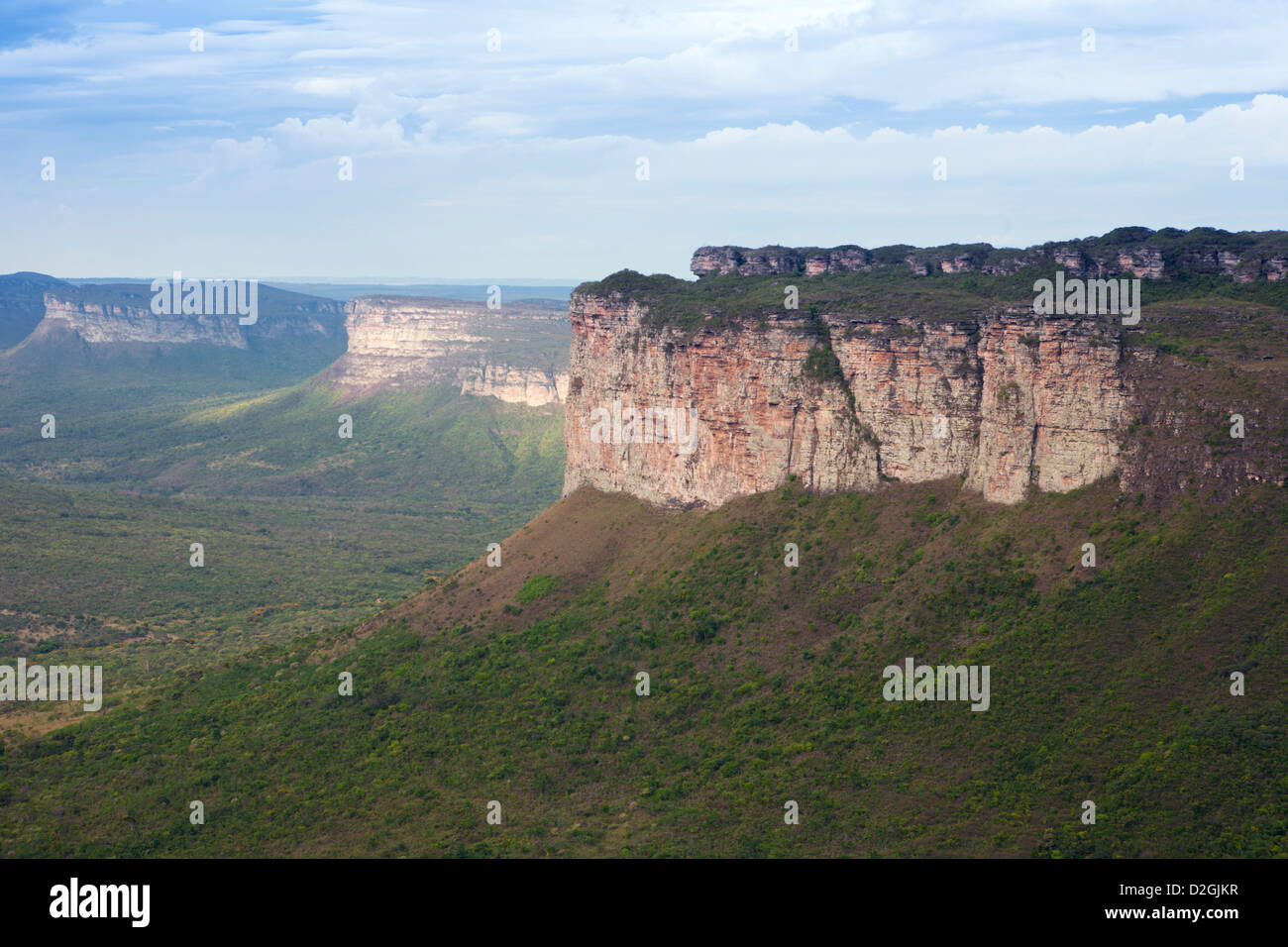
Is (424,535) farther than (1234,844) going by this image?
Yes

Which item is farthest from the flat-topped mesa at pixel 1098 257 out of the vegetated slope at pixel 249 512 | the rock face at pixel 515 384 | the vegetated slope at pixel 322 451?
the rock face at pixel 515 384

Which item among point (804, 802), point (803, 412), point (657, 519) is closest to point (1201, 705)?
point (804, 802)

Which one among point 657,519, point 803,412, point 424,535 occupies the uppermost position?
point 803,412

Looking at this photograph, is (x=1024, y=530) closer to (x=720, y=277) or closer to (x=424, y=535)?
(x=720, y=277)

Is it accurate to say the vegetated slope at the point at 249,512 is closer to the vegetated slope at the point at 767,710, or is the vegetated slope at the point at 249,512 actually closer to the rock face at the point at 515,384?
the rock face at the point at 515,384

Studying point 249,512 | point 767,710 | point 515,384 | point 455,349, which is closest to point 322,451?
point 455,349

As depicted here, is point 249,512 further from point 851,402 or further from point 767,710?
point 767,710
